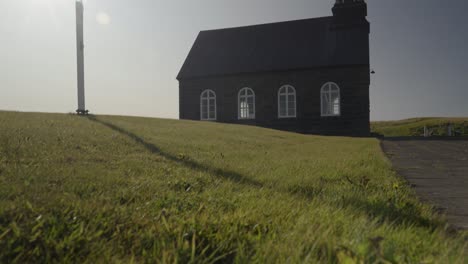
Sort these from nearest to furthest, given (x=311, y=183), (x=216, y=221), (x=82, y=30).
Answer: (x=216, y=221), (x=311, y=183), (x=82, y=30)

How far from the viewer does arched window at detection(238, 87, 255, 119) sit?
78.2ft

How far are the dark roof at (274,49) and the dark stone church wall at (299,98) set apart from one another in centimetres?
57

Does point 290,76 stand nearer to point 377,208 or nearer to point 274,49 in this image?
point 274,49

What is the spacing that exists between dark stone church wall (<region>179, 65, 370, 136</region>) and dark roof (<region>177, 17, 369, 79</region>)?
57cm

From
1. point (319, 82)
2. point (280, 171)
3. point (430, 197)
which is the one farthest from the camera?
point (319, 82)

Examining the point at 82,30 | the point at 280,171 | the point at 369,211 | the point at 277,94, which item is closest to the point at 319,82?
the point at 277,94

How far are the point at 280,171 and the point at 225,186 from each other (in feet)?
4.25

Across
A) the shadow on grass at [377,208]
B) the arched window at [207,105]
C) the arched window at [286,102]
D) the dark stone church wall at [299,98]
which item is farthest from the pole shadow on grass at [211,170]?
the arched window at [207,105]

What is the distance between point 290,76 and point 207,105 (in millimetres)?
6535

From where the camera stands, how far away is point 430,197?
3213mm

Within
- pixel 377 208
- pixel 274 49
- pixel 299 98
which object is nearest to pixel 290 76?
pixel 299 98

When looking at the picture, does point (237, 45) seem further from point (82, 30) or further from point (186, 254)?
point (186, 254)

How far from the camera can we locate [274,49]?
81.3ft

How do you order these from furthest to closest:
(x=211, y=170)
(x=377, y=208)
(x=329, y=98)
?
1. (x=329, y=98)
2. (x=211, y=170)
3. (x=377, y=208)
